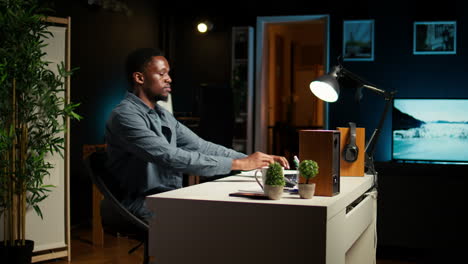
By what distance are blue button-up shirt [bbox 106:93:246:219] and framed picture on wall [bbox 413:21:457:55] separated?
419 cm

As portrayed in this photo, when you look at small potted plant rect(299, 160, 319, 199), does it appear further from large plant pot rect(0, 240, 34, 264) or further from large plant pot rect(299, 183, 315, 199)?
large plant pot rect(0, 240, 34, 264)

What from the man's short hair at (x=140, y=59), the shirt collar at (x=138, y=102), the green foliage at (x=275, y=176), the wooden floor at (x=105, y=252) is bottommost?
the wooden floor at (x=105, y=252)

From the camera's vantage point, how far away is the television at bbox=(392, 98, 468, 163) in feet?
18.0

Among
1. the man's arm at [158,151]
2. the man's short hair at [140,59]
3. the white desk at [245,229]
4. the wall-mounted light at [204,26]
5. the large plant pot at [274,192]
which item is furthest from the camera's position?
the wall-mounted light at [204,26]

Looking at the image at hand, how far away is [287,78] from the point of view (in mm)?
10414

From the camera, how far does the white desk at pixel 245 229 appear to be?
186cm

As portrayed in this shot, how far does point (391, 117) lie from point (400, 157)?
668 mm

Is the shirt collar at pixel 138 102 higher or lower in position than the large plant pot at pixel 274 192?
higher

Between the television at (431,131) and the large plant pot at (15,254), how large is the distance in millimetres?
3478

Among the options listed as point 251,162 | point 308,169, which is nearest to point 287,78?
point 251,162

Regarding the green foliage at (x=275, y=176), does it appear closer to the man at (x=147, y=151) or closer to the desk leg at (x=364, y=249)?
the man at (x=147, y=151)

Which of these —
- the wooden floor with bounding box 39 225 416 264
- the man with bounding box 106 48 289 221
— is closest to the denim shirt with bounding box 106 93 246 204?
the man with bounding box 106 48 289 221

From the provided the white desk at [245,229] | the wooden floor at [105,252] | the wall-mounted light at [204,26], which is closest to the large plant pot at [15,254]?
the wooden floor at [105,252]

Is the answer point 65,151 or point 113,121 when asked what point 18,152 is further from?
point 113,121
